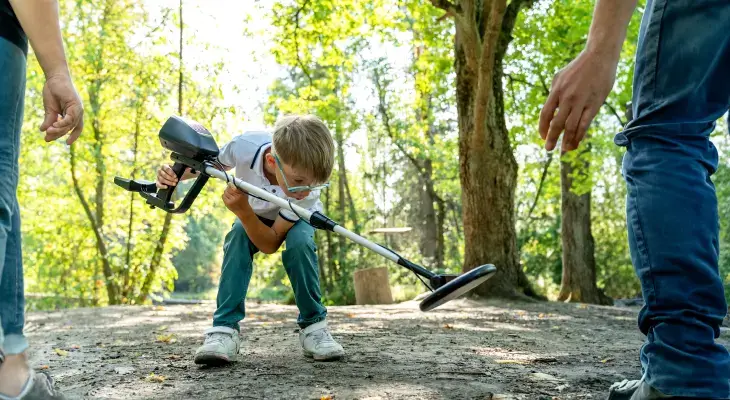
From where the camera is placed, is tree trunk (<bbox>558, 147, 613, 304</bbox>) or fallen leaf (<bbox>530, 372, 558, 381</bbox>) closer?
fallen leaf (<bbox>530, 372, 558, 381</bbox>)

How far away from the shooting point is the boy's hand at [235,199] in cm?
310

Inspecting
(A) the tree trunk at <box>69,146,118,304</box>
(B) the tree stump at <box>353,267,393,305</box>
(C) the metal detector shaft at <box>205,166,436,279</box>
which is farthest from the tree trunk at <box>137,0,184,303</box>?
(C) the metal detector shaft at <box>205,166,436,279</box>

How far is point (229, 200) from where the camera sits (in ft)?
10.2

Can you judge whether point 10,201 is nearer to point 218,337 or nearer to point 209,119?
point 218,337

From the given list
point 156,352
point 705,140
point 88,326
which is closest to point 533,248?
point 88,326

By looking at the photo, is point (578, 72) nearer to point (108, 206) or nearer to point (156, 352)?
point (156, 352)

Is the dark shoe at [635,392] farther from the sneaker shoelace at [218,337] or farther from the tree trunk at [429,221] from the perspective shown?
the tree trunk at [429,221]

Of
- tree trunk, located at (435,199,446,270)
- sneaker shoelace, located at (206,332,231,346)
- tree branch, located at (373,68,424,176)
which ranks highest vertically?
tree branch, located at (373,68,424,176)

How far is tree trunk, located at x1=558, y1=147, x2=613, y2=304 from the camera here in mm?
12281

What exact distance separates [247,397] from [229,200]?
978 mm

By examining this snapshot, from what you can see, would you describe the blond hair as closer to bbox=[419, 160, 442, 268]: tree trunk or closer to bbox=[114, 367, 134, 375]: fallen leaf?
bbox=[114, 367, 134, 375]: fallen leaf

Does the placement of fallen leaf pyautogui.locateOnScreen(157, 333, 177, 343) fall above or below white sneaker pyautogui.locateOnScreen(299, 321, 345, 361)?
below

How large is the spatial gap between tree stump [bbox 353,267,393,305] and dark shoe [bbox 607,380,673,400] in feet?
26.8

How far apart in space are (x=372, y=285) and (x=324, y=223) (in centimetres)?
765
